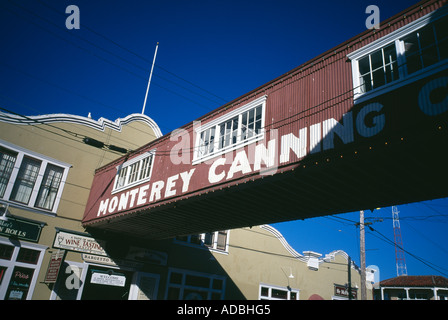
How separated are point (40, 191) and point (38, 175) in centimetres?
80

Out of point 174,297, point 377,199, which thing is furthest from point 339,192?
Answer: point 174,297

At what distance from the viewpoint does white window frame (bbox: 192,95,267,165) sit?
9641mm

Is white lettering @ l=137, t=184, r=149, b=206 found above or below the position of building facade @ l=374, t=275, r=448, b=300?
above

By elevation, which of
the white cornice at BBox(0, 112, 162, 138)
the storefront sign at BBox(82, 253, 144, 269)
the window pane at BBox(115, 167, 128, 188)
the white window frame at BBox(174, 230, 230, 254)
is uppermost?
the white cornice at BBox(0, 112, 162, 138)

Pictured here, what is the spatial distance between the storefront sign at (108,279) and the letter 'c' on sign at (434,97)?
15032mm

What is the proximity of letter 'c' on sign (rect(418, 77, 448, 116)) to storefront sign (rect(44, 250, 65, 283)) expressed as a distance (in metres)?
14.7

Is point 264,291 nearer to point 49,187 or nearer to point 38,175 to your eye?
point 49,187

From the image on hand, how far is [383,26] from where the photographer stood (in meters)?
7.74

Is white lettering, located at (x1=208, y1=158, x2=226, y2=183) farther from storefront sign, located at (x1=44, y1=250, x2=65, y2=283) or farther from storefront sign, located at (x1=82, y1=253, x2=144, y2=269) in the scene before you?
storefront sign, located at (x1=82, y1=253, x2=144, y2=269)

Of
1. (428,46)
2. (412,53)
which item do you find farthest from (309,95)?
(428,46)

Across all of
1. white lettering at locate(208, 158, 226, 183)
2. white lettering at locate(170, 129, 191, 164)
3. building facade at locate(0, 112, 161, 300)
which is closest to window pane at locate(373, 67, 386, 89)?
white lettering at locate(208, 158, 226, 183)

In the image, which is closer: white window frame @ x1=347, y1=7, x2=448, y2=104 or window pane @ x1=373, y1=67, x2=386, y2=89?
white window frame @ x1=347, y1=7, x2=448, y2=104

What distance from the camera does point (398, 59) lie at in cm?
712

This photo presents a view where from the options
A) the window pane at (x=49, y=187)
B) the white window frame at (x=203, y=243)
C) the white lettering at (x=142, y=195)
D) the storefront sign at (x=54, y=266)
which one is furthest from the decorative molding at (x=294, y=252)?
the window pane at (x=49, y=187)
